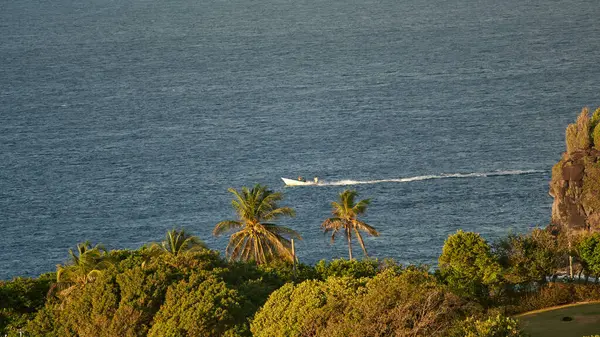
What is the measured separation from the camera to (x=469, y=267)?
8531cm

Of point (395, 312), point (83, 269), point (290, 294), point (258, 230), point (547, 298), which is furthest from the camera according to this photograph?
point (258, 230)

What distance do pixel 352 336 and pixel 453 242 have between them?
90.5ft

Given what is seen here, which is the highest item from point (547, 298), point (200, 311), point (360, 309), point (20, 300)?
point (20, 300)

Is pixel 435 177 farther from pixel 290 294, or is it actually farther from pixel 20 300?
pixel 290 294

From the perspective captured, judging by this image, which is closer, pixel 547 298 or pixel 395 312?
pixel 395 312

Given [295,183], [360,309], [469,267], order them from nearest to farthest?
[360,309]
[469,267]
[295,183]

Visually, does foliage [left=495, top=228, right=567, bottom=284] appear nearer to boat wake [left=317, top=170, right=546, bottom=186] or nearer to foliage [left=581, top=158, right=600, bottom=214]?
foliage [left=581, top=158, right=600, bottom=214]

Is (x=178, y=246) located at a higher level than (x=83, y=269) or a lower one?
higher

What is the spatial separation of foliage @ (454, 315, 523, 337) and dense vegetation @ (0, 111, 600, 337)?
0.07 metres

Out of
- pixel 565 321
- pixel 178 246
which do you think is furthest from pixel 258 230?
pixel 565 321

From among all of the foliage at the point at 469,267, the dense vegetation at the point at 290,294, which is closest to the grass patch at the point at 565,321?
the dense vegetation at the point at 290,294

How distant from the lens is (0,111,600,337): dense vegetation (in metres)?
63.8

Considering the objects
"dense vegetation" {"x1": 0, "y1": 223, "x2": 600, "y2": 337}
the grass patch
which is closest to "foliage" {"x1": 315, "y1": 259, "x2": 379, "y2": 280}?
"dense vegetation" {"x1": 0, "y1": 223, "x2": 600, "y2": 337}

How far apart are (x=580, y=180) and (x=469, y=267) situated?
1870 inches
